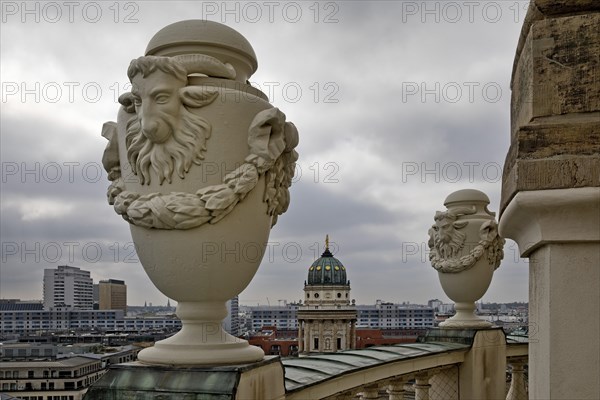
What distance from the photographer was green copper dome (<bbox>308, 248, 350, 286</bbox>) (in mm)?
94000

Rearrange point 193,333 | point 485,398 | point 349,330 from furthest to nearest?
point 349,330
point 485,398
point 193,333

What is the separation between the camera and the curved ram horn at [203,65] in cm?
401

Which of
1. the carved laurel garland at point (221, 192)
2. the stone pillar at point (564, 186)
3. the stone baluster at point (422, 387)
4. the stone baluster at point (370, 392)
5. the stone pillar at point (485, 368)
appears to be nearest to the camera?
the stone pillar at point (564, 186)

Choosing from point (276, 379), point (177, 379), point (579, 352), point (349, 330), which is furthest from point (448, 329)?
point (349, 330)

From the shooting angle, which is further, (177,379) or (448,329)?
(448,329)

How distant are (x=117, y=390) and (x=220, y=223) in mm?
1181

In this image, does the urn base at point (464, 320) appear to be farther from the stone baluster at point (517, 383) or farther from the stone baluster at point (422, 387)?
the stone baluster at point (422, 387)

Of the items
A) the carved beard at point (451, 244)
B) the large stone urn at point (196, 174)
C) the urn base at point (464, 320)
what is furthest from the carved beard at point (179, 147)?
the urn base at point (464, 320)

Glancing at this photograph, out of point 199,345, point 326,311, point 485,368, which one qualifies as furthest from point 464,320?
point 326,311

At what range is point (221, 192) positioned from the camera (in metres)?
3.82

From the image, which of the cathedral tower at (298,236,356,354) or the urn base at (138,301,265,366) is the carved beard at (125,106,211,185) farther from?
the cathedral tower at (298,236,356,354)

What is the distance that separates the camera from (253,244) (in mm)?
4062

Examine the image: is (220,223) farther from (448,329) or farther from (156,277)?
(448,329)

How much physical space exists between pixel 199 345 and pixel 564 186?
257 centimetres
